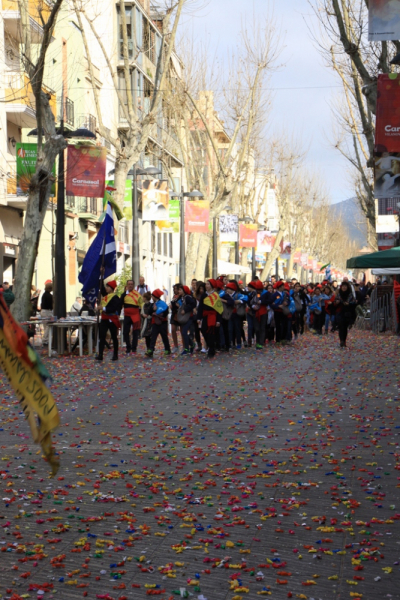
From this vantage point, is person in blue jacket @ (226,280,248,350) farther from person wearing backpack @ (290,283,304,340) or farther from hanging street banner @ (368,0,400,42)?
hanging street banner @ (368,0,400,42)

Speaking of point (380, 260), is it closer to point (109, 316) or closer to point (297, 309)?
point (297, 309)

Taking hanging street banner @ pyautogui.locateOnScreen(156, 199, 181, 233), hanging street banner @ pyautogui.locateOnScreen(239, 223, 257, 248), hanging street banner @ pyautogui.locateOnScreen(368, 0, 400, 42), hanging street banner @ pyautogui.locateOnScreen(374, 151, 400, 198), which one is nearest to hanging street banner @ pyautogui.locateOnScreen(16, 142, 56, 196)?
hanging street banner @ pyautogui.locateOnScreen(374, 151, 400, 198)

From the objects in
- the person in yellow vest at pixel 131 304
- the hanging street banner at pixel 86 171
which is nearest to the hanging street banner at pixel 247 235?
the hanging street banner at pixel 86 171

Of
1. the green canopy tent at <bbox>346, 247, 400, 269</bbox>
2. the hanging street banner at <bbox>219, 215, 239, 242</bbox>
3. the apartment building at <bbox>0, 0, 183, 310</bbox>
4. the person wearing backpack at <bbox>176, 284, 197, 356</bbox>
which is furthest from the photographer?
the hanging street banner at <bbox>219, 215, 239, 242</bbox>

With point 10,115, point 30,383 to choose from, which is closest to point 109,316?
point 30,383

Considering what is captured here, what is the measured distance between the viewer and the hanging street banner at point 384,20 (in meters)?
15.5

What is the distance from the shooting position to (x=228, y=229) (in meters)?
44.7

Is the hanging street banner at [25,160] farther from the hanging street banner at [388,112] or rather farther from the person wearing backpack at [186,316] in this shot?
the hanging street banner at [388,112]

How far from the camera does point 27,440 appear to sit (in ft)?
33.7

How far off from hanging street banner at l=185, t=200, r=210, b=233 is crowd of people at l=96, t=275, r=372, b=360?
10694mm

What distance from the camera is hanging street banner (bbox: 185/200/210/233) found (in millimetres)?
38250

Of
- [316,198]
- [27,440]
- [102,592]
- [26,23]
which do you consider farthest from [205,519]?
[316,198]

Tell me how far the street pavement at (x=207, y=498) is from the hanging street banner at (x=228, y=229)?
30239mm

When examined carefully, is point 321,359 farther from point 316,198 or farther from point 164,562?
point 316,198
